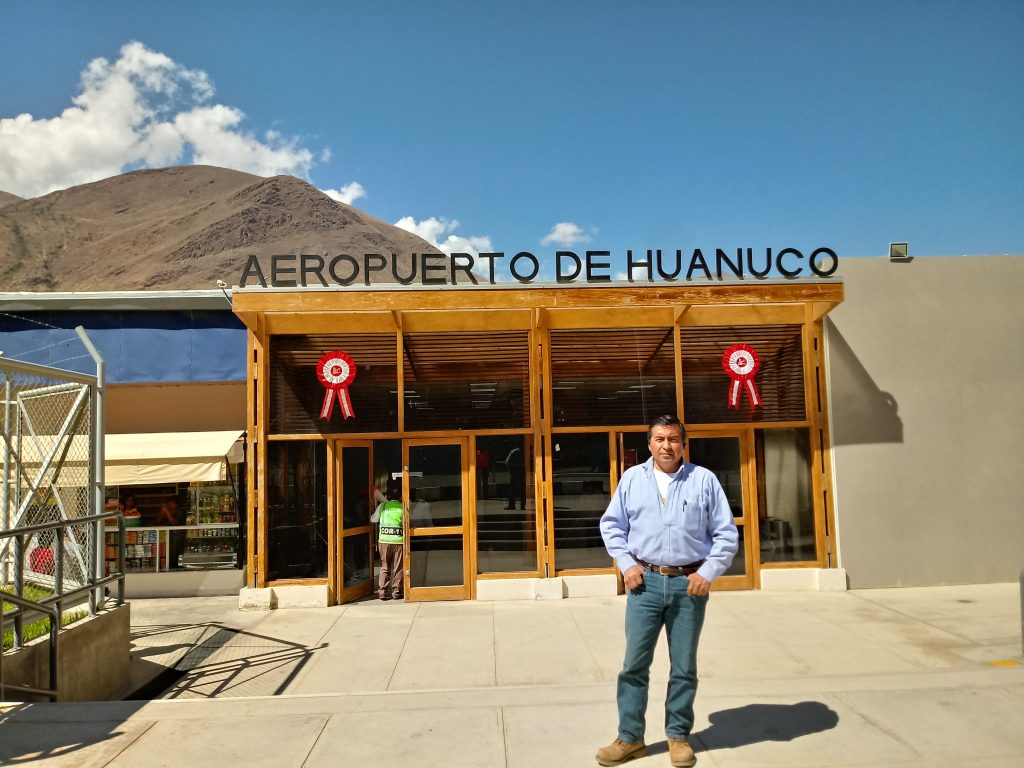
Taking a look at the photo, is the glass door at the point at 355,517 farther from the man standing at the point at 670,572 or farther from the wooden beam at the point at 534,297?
the man standing at the point at 670,572

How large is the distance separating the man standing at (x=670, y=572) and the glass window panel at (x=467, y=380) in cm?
578

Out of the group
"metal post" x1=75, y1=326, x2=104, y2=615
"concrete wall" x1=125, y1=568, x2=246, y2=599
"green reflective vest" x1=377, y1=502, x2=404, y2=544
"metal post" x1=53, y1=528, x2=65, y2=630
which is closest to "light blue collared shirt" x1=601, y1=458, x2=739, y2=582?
"metal post" x1=53, y1=528, x2=65, y2=630

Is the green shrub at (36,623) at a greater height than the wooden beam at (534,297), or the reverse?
the wooden beam at (534,297)

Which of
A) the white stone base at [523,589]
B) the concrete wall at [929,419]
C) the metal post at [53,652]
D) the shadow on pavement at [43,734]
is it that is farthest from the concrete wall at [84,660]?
the concrete wall at [929,419]

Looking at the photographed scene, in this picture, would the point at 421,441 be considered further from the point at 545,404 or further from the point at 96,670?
the point at 96,670

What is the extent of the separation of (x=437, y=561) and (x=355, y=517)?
4.17 feet

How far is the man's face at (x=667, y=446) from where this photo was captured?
4.45 metres

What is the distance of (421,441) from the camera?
1012cm

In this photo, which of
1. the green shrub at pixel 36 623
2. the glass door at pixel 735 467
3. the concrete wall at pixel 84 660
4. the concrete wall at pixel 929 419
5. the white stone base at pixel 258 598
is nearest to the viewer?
the concrete wall at pixel 84 660

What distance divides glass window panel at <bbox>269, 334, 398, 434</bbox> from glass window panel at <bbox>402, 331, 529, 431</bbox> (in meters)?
0.30

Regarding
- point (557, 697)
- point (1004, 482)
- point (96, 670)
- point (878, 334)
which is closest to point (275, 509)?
point (96, 670)

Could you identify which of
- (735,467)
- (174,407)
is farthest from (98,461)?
(735,467)

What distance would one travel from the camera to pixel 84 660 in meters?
6.75

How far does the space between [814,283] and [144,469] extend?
9.66m
